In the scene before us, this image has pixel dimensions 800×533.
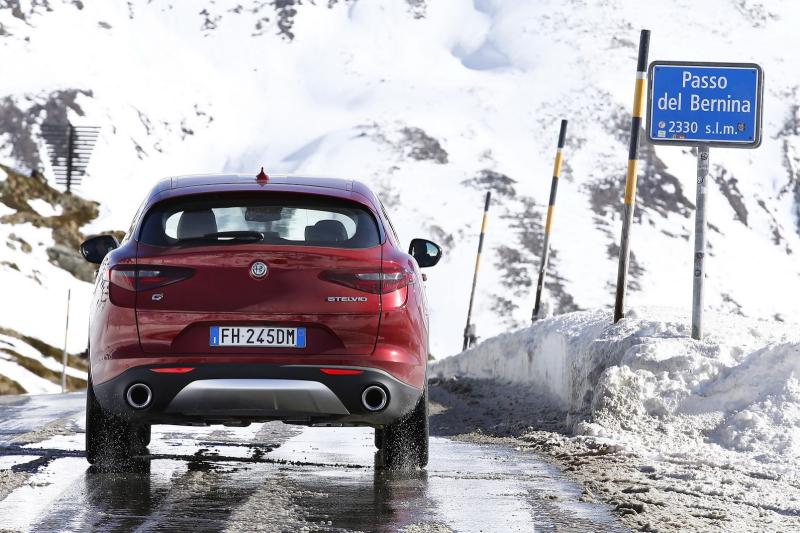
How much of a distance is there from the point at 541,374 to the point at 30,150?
132750mm

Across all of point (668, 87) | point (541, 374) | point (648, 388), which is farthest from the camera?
point (541, 374)

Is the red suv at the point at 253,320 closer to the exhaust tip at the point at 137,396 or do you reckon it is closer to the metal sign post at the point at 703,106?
the exhaust tip at the point at 137,396

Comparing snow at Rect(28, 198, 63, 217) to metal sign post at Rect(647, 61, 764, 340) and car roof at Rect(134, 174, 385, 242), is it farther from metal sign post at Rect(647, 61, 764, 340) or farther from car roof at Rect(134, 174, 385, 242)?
car roof at Rect(134, 174, 385, 242)

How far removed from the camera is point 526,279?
96.8m

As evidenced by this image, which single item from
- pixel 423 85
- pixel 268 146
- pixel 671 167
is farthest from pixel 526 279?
pixel 423 85

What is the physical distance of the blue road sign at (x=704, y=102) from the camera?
505 inches

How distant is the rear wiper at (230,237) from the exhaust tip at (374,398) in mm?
935

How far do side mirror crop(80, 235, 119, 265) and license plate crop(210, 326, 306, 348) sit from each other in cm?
129

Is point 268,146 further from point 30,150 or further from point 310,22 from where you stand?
point 310,22

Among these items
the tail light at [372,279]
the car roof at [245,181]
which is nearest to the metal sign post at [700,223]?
the car roof at [245,181]

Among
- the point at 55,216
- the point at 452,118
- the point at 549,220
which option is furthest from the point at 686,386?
the point at 452,118

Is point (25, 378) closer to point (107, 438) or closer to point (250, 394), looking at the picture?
point (107, 438)

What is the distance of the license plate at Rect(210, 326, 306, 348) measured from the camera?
690cm

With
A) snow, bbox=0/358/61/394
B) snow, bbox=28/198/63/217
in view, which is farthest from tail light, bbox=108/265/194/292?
snow, bbox=28/198/63/217
